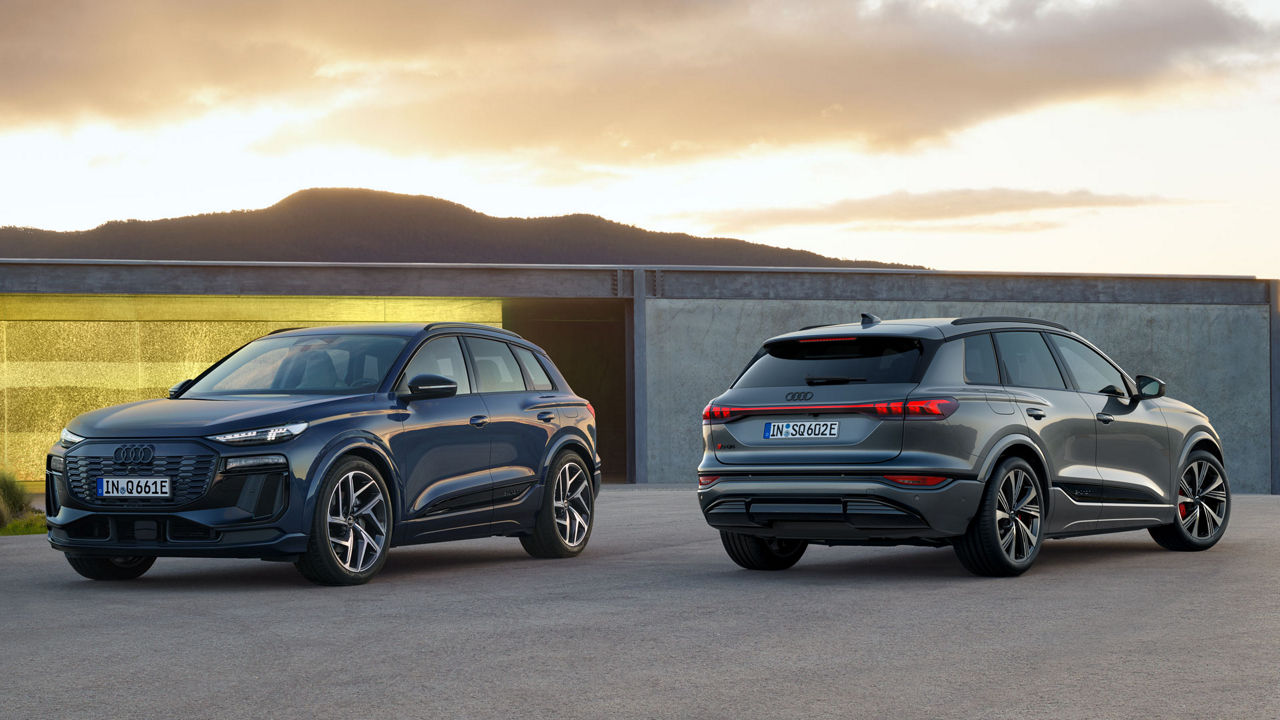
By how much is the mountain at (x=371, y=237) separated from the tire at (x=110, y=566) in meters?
139

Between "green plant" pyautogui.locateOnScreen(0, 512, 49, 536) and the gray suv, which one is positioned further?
"green plant" pyautogui.locateOnScreen(0, 512, 49, 536)

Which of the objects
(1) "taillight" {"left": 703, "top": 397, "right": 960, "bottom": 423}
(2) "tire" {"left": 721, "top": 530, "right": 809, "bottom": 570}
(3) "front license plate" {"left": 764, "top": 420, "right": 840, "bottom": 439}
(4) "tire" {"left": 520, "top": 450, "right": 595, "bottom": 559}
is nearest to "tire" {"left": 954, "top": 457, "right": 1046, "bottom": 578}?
(1) "taillight" {"left": 703, "top": 397, "right": 960, "bottom": 423}

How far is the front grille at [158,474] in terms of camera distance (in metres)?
9.12

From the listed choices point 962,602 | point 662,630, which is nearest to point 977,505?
point 962,602

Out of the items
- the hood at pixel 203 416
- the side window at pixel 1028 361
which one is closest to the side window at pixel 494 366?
the hood at pixel 203 416

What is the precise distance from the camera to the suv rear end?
9.14 m

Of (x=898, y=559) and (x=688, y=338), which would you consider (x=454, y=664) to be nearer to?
(x=898, y=559)

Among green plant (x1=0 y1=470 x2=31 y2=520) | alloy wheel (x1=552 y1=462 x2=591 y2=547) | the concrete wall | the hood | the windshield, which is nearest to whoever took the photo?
the hood

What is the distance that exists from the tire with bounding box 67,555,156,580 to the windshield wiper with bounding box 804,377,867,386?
4.47 meters

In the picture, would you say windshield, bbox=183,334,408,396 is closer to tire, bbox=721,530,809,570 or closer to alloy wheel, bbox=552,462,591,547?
alloy wheel, bbox=552,462,591,547

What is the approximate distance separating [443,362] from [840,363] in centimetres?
300

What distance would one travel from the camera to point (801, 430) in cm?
946

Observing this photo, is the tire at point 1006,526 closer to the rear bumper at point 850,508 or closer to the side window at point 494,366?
the rear bumper at point 850,508

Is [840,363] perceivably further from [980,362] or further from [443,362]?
[443,362]
